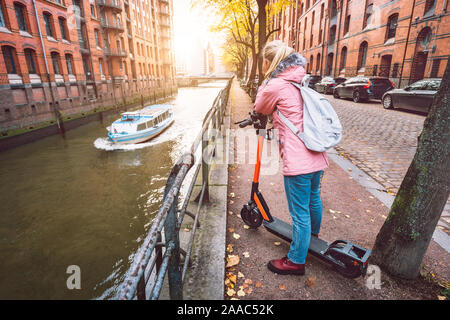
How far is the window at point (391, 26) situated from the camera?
59.3ft

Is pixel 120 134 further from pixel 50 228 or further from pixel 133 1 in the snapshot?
pixel 133 1

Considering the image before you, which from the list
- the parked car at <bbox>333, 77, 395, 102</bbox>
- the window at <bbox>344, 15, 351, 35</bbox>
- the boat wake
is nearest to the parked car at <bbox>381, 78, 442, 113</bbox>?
the parked car at <bbox>333, 77, 395, 102</bbox>

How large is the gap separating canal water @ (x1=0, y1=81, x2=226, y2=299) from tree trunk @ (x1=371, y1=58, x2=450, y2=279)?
200 inches

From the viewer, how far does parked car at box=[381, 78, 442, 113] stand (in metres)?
10.5

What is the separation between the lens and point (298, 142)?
2.20 m

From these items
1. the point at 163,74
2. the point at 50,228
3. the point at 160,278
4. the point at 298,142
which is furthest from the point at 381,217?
the point at 163,74

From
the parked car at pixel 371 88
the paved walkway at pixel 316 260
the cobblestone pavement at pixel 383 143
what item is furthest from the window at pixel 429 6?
the paved walkway at pixel 316 260

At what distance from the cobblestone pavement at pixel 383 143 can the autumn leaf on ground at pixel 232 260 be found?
2.96 m

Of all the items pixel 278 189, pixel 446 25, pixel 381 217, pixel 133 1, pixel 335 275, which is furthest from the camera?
pixel 133 1

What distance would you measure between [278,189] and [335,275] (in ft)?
7.53

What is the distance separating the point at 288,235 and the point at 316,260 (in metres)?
0.41

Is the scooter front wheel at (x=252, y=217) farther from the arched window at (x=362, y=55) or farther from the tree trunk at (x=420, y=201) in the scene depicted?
the arched window at (x=362, y=55)

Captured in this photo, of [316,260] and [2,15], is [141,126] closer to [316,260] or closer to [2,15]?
[2,15]

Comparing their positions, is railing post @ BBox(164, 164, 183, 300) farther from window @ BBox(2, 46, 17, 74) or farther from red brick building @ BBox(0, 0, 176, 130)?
window @ BBox(2, 46, 17, 74)
